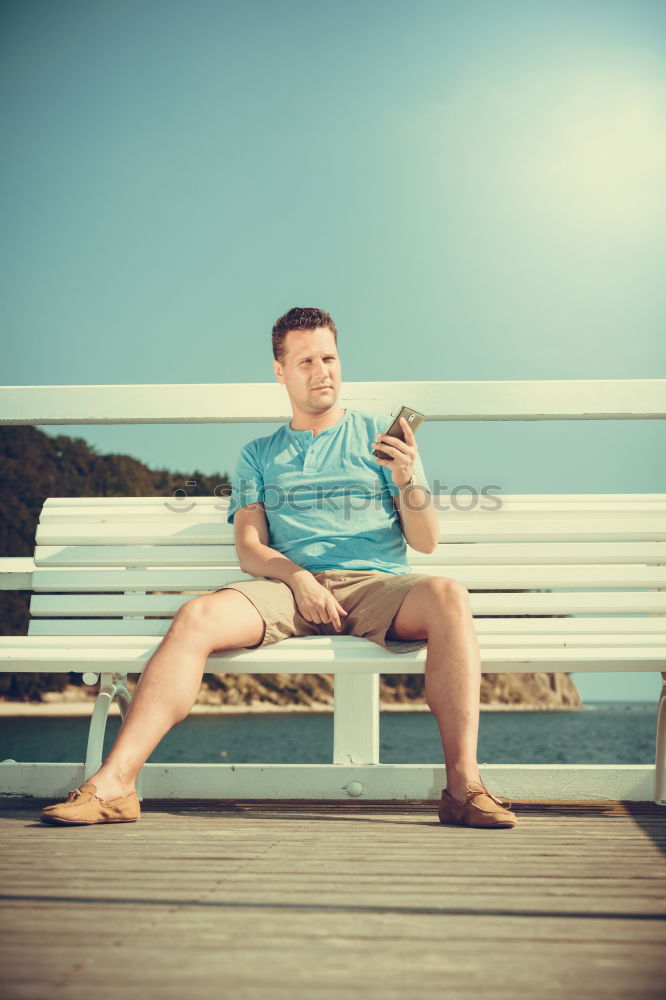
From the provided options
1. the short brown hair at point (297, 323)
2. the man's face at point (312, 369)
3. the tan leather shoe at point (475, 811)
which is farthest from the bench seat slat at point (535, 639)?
the short brown hair at point (297, 323)

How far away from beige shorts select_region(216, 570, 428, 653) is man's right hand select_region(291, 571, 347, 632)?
26 millimetres

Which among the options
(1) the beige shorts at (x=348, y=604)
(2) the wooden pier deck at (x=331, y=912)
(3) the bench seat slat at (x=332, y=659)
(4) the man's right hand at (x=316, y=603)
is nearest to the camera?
Answer: (2) the wooden pier deck at (x=331, y=912)

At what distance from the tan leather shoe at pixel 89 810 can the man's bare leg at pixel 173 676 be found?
0.06 ft

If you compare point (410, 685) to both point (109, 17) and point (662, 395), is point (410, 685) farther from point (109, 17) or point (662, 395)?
point (662, 395)

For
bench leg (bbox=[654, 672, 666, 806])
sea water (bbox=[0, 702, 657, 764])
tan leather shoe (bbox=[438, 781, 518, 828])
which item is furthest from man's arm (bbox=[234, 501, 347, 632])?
sea water (bbox=[0, 702, 657, 764])

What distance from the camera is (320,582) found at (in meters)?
2.73

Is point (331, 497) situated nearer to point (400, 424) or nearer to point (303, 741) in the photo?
point (400, 424)

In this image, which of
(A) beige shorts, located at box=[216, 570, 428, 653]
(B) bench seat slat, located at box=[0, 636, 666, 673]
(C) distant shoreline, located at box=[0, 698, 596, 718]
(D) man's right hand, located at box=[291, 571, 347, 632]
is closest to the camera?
(B) bench seat slat, located at box=[0, 636, 666, 673]

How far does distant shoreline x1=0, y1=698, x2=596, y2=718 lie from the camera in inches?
2672

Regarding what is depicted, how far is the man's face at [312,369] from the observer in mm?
2906

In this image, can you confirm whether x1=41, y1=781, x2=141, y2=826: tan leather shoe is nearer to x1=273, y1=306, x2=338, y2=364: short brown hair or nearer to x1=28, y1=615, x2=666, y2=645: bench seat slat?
x1=28, y1=615, x2=666, y2=645: bench seat slat

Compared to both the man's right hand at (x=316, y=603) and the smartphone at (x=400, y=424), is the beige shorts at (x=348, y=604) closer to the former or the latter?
the man's right hand at (x=316, y=603)

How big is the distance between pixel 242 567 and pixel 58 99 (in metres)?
86.6

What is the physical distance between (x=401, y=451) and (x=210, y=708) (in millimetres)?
79069
